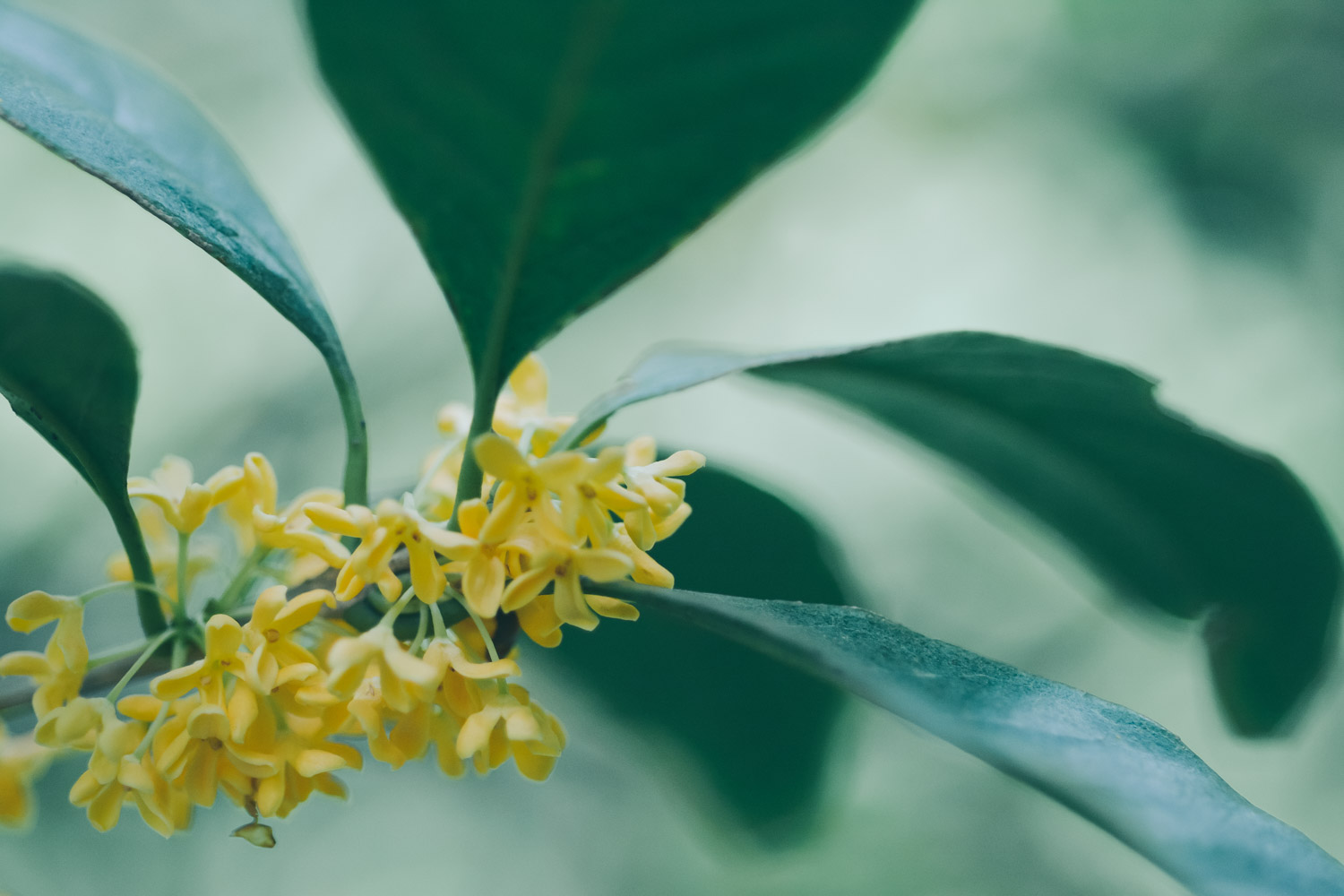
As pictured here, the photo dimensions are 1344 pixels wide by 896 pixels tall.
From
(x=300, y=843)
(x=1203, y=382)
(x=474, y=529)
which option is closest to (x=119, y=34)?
(x=300, y=843)

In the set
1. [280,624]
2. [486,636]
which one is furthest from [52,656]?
[486,636]

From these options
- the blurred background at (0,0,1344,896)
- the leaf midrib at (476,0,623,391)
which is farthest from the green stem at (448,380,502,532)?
the blurred background at (0,0,1344,896)

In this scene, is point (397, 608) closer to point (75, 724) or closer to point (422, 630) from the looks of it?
point (422, 630)

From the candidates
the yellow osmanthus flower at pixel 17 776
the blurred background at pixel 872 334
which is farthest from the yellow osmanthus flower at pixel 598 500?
the blurred background at pixel 872 334

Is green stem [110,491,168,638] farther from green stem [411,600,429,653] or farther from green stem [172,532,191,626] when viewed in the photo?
green stem [411,600,429,653]

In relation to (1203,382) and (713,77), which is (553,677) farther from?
(1203,382)

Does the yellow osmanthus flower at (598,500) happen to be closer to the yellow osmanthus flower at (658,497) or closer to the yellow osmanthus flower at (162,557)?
the yellow osmanthus flower at (658,497)
